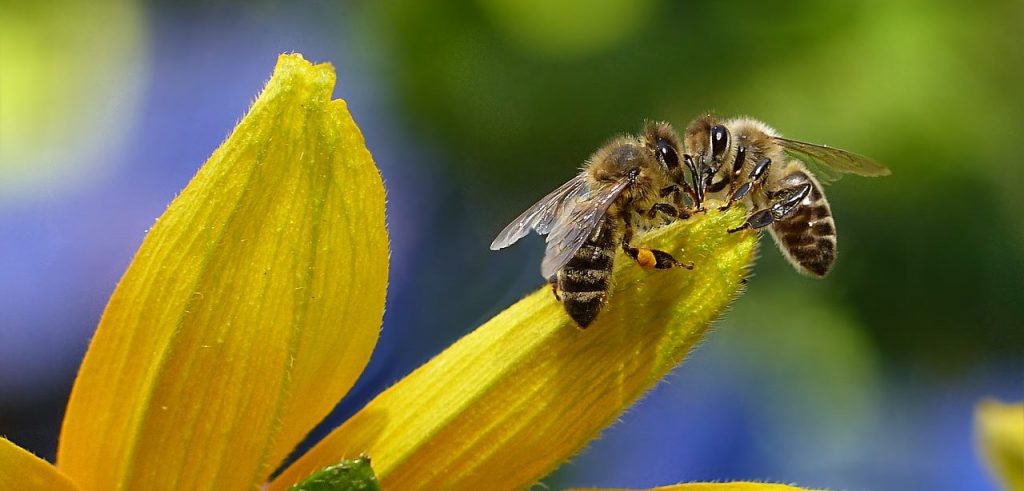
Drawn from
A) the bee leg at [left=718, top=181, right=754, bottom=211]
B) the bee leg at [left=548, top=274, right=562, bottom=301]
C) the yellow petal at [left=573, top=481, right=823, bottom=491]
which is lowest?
the yellow petal at [left=573, top=481, right=823, bottom=491]

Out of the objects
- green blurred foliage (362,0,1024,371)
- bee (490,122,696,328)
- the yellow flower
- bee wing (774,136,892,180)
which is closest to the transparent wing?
bee (490,122,696,328)

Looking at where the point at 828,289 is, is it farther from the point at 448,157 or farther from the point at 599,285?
the point at 599,285

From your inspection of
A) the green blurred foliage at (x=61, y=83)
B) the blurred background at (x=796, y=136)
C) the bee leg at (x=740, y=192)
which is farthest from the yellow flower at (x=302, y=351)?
the green blurred foliage at (x=61, y=83)

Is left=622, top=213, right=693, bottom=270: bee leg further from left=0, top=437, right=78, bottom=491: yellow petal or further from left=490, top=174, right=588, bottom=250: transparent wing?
left=0, top=437, right=78, bottom=491: yellow petal

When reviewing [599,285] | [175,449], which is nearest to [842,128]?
[599,285]

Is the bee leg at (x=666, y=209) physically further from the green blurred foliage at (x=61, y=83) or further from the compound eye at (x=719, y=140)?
the green blurred foliage at (x=61, y=83)

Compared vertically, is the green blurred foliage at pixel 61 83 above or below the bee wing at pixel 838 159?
above

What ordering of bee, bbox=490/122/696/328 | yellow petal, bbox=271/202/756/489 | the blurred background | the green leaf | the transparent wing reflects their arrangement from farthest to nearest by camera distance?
1. the blurred background
2. the transparent wing
3. bee, bbox=490/122/696/328
4. yellow petal, bbox=271/202/756/489
5. the green leaf
